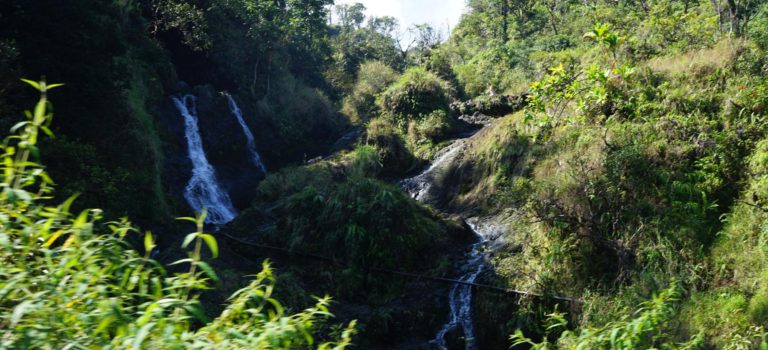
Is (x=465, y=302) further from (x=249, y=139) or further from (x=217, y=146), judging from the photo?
(x=249, y=139)

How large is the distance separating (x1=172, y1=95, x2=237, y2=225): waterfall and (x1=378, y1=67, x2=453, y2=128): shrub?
21.4ft

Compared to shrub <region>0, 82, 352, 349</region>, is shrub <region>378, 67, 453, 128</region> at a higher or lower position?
higher

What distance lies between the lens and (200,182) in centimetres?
1702

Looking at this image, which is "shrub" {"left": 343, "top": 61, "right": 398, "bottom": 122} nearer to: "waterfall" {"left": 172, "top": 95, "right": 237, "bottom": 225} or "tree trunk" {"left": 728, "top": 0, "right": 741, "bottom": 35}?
"waterfall" {"left": 172, "top": 95, "right": 237, "bottom": 225}

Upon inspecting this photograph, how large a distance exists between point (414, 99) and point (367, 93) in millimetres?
4761

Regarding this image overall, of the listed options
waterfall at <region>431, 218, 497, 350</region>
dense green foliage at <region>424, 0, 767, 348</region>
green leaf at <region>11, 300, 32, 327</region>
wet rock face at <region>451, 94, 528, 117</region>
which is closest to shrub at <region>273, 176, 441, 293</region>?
waterfall at <region>431, 218, 497, 350</region>

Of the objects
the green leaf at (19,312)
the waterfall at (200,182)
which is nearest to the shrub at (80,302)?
the green leaf at (19,312)

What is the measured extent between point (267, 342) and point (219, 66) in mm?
21153

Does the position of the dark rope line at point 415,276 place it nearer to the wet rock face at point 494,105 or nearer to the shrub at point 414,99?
the shrub at point 414,99

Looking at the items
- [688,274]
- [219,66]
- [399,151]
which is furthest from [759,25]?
[219,66]

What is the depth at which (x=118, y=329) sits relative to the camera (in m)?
2.54

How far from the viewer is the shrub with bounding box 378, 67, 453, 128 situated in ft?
65.0

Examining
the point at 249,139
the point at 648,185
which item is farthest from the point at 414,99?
the point at 648,185

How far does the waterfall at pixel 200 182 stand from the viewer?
16312 millimetres
